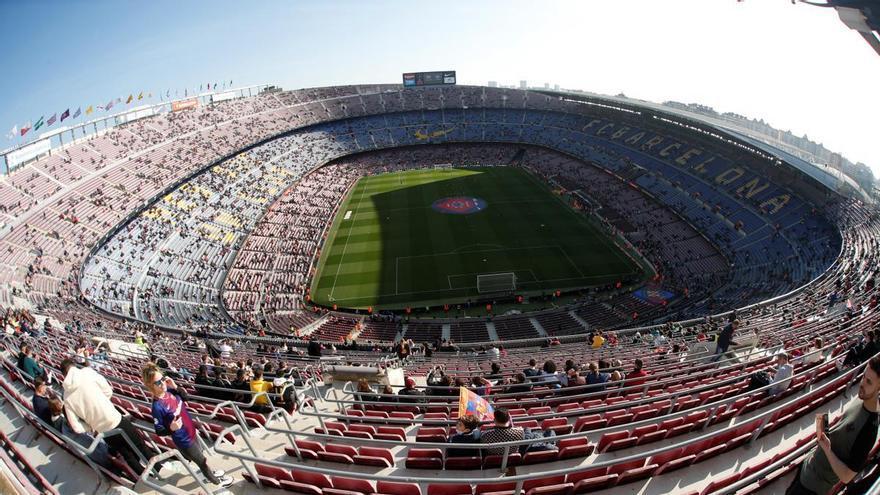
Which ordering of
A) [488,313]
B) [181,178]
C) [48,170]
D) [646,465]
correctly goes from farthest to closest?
[181,178], [48,170], [488,313], [646,465]

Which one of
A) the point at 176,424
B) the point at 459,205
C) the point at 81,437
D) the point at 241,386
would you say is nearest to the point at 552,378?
the point at 241,386

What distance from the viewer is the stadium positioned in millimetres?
6414

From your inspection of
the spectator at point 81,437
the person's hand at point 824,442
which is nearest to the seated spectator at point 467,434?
the person's hand at point 824,442

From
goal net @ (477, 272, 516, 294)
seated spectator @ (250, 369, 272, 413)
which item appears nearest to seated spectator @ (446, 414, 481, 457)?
seated spectator @ (250, 369, 272, 413)

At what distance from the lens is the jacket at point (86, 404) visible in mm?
5582

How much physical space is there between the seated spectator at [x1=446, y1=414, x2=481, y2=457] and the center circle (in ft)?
148

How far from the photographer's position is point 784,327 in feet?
54.5

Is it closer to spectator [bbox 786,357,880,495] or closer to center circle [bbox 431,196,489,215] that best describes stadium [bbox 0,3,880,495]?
spectator [bbox 786,357,880,495]

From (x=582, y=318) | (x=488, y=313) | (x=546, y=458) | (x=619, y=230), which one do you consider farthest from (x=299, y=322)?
(x=619, y=230)

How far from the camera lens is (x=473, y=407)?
6.75 m

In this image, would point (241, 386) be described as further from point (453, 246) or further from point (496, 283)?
point (453, 246)

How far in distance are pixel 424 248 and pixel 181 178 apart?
30573mm

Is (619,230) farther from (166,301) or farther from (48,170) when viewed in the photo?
(48,170)

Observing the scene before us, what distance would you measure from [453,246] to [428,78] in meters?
60.5
